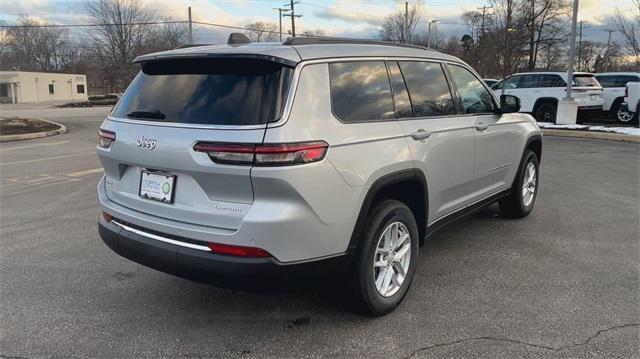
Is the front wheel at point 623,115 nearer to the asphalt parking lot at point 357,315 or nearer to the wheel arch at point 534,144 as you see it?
the asphalt parking lot at point 357,315

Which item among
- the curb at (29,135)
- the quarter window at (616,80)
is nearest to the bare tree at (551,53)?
the quarter window at (616,80)

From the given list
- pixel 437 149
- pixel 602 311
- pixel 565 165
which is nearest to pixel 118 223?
pixel 437 149

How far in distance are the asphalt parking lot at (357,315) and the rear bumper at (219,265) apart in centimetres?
47

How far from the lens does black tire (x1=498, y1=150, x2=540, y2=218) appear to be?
18.4 feet

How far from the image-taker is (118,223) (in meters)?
3.42

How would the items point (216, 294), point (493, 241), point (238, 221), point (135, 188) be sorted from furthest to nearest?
point (493, 241) → point (216, 294) → point (135, 188) → point (238, 221)

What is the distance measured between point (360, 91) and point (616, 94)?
57.0 feet

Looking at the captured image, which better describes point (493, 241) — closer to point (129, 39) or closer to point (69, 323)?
point (69, 323)

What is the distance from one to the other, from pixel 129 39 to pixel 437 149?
73.7 meters

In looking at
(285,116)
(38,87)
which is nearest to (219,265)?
(285,116)

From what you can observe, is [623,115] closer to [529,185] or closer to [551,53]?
[529,185]

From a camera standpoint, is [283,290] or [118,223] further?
[118,223]

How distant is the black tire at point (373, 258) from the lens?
3209mm

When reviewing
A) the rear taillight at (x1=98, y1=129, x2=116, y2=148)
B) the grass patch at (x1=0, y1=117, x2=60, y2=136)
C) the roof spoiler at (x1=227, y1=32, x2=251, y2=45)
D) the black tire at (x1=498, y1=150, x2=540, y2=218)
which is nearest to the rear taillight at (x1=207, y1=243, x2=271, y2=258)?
the rear taillight at (x1=98, y1=129, x2=116, y2=148)
